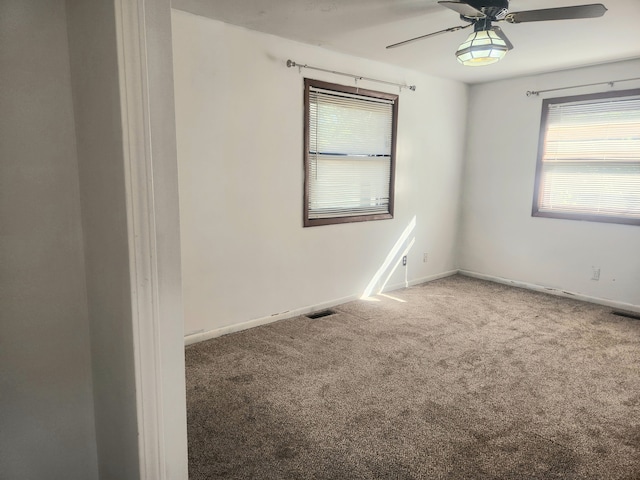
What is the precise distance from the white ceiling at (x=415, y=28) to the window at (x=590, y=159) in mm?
453

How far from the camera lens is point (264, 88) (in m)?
3.46

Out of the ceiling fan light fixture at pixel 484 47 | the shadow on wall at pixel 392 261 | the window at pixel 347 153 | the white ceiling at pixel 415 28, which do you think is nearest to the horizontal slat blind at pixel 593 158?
the white ceiling at pixel 415 28

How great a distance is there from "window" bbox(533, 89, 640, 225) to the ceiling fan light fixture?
246cm

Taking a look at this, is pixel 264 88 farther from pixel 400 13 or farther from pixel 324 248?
pixel 324 248

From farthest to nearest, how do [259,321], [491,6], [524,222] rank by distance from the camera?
[524,222]
[259,321]
[491,6]

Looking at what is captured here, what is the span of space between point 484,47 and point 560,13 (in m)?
0.42

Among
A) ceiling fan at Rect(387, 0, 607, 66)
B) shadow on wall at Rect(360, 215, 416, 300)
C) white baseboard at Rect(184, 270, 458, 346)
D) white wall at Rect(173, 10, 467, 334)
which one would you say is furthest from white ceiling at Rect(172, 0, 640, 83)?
white baseboard at Rect(184, 270, 458, 346)

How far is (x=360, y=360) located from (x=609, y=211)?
10.5 ft

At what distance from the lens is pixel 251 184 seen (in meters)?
3.49

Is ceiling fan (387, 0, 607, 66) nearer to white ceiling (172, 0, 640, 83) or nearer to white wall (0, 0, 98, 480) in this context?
white ceiling (172, 0, 640, 83)

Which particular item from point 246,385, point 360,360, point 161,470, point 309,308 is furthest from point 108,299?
point 309,308

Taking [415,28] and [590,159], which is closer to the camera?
Answer: [415,28]

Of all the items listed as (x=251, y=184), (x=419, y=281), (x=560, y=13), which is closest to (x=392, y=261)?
(x=419, y=281)

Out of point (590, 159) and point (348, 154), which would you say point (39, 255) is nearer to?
point (348, 154)
